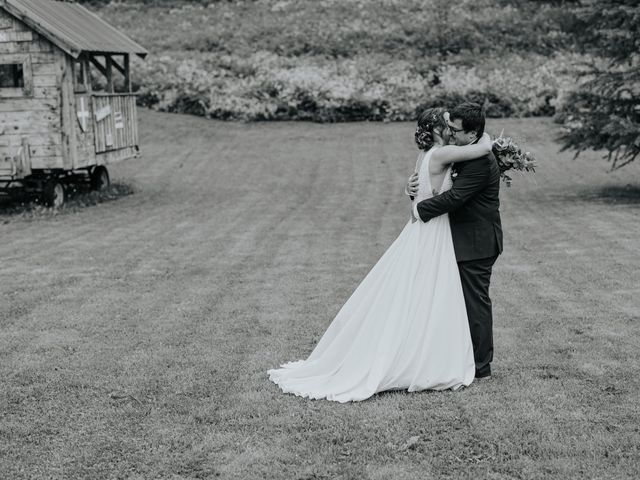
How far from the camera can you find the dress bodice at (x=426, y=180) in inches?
261

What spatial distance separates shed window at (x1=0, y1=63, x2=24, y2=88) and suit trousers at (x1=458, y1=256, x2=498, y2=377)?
1462cm

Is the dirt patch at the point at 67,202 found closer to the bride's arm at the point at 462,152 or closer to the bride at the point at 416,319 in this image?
the bride at the point at 416,319

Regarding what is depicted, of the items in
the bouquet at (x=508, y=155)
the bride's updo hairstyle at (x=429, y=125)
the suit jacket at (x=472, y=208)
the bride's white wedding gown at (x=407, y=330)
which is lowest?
the bride's white wedding gown at (x=407, y=330)

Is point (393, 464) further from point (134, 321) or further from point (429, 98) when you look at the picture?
point (429, 98)

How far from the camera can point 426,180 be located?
6688 mm

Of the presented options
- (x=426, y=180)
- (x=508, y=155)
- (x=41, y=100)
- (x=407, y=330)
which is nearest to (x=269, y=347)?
(x=407, y=330)

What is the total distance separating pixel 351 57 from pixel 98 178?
661 inches

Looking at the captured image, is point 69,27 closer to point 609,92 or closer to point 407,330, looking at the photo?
point 609,92

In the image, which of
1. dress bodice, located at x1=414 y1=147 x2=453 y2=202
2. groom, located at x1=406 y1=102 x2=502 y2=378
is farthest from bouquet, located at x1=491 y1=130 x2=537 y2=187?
dress bodice, located at x1=414 y1=147 x2=453 y2=202

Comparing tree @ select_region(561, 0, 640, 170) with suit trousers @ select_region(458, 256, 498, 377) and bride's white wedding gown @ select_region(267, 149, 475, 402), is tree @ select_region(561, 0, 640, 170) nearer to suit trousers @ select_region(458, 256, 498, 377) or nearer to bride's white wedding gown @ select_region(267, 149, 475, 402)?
suit trousers @ select_region(458, 256, 498, 377)

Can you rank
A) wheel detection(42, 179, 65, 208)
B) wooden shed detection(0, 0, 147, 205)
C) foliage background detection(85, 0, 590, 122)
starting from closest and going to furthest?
wooden shed detection(0, 0, 147, 205) < wheel detection(42, 179, 65, 208) < foliage background detection(85, 0, 590, 122)

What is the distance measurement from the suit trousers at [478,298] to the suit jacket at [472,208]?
0.08 metres

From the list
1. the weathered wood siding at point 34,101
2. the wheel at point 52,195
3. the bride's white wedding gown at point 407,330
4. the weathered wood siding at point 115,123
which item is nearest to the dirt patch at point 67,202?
the wheel at point 52,195

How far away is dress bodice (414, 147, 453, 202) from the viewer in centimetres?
664
